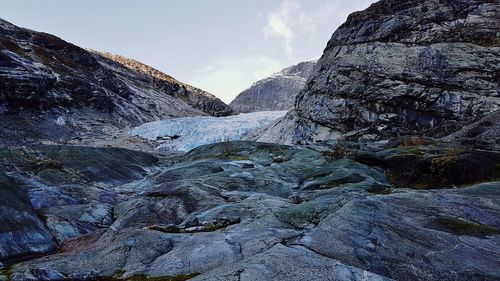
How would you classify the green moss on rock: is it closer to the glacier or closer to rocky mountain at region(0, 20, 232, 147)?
the glacier

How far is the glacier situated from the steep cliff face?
33.7 ft

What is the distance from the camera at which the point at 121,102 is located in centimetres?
6462

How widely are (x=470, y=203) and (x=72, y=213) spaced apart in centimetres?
1175

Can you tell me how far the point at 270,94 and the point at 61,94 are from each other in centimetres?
7771

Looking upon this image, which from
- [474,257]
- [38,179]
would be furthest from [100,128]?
[474,257]

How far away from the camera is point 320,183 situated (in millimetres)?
15039

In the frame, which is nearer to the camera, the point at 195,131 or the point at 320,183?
the point at 320,183

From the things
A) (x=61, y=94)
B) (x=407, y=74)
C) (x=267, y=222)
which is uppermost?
(x=407, y=74)

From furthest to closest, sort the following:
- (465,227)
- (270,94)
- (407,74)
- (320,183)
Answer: (270,94) → (407,74) → (320,183) → (465,227)

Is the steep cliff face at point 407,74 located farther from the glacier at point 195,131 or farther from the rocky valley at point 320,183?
Result: the glacier at point 195,131

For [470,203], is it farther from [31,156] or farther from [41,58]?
[41,58]

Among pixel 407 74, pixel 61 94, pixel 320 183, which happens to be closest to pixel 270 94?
pixel 61 94

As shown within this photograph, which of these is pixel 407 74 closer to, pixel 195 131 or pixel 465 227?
pixel 465 227

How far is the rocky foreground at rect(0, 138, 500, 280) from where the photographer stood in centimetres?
729
